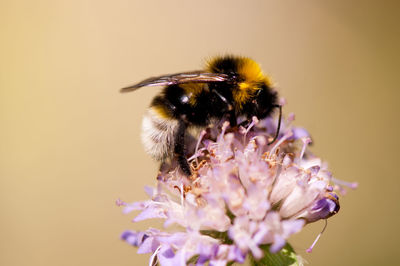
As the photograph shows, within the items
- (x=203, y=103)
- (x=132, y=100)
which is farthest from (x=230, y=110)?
(x=132, y=100)

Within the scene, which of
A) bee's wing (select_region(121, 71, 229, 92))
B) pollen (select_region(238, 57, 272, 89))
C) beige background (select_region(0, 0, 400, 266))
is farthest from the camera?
beige background (select_region(0, 0, 400, 266))

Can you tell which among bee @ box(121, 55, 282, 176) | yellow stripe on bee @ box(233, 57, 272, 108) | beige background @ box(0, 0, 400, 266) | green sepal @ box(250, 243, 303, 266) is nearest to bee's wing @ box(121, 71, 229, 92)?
bee @ box(121, 55, 282, 176)

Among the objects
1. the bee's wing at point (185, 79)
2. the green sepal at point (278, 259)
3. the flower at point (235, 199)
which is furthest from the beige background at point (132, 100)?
the bee's wing at point (185, 79)

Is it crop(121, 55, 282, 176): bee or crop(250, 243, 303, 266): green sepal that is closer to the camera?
crop(250, 243, 303, 266): green sepal

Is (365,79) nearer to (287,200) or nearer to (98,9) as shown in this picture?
(98,9)

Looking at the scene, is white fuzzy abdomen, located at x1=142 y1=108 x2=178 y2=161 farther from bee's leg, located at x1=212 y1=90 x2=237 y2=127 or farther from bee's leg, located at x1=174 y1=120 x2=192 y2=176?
bee's leg, located at x1=212 y1=90 x2=237 y2=127

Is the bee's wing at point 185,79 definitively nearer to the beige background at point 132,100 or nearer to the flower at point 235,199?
the flower at point 235,199

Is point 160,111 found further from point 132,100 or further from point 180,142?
point 132,100
